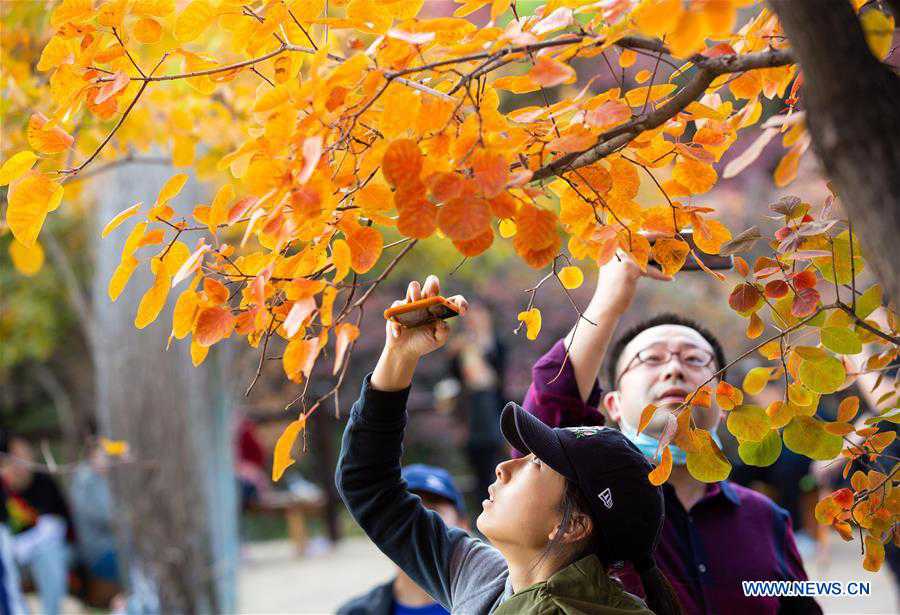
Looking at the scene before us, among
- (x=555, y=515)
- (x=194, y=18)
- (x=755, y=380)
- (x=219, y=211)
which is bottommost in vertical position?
(x=555, y=515)

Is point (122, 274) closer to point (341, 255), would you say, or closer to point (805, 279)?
point (341, 255)

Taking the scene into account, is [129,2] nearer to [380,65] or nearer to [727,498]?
[380,65]

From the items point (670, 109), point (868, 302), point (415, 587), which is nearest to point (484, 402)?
point (415, 587)

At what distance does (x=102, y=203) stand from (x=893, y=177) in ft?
20.3

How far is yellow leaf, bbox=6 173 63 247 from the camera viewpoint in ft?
5.19

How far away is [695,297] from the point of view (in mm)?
10617

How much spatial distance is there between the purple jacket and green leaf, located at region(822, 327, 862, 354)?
63cm

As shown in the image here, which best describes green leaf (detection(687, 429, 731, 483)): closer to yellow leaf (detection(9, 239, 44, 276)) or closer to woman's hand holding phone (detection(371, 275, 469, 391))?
woman's hand holding phone (detection(371, 275, 469, 391))

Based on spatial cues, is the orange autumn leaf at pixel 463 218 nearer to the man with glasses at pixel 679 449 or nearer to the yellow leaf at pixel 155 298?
the yellow leaf at pixel 155 298

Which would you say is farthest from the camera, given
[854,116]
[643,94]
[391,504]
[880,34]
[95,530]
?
[95,530]

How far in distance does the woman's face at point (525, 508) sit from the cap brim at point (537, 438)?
4 cm

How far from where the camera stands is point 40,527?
7.16 meters

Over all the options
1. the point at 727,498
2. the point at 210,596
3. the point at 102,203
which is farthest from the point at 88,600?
the point at 727,498

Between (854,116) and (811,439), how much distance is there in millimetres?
849
